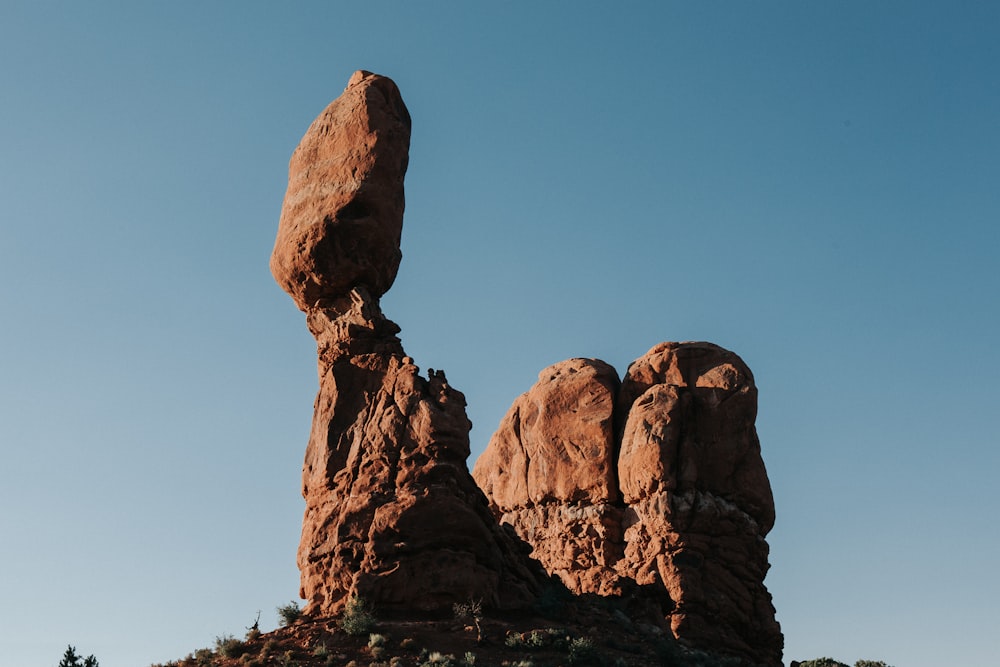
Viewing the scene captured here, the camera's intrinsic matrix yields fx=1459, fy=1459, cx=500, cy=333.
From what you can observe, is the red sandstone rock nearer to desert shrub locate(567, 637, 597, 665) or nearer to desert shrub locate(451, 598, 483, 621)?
desert shrub locate(451, 598, 483, 621)

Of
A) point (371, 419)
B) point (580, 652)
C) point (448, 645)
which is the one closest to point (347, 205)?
point (371, 419)

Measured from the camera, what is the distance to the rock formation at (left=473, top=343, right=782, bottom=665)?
4528 cm

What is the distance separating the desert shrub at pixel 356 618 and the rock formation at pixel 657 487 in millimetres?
9664

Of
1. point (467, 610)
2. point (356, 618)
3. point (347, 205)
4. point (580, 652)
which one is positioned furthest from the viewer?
point (347, 205)

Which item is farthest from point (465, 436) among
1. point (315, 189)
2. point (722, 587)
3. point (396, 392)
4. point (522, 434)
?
point (522, 434)

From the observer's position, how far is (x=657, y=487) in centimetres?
4747

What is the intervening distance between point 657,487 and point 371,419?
12792 millimetres

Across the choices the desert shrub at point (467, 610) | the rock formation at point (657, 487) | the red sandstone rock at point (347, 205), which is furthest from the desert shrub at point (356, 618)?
the rock formation at point (657, 487)

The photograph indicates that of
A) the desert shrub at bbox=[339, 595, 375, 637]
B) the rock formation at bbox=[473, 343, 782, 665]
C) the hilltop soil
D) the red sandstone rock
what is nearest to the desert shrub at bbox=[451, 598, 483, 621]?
the hilltop soil

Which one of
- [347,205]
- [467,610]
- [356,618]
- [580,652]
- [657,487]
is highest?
[347,205]

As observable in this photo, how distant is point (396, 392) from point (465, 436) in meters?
2.35

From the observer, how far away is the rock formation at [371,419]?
1406 inches

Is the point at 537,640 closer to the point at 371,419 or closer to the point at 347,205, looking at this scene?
the point at 371,419

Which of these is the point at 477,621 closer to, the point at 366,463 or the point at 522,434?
the point at 366,463
